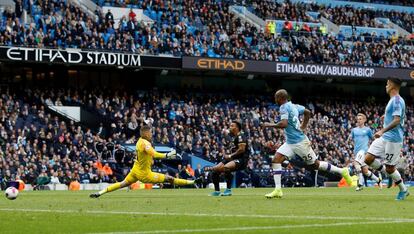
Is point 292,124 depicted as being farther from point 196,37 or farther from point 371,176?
point 196,37

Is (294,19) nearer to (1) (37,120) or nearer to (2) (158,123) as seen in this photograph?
(2) (158,123)

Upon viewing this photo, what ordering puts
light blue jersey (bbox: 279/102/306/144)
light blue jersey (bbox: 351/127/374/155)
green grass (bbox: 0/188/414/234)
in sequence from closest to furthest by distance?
1. green grass (bbox: 0/188/414/234)
2. light blue jersey (bbox: 279/102/306/144)
3. light blue jersey (bbox: 351/127/374/155)

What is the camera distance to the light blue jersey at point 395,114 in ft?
57.4

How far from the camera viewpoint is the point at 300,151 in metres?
19.9

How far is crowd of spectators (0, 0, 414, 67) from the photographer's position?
46594 mm

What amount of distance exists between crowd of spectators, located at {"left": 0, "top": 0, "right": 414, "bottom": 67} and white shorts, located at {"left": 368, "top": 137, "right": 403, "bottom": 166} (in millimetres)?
30189

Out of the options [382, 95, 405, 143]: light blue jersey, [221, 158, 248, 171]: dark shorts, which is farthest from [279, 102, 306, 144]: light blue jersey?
[221, 158, 248, 171]: dark shorts

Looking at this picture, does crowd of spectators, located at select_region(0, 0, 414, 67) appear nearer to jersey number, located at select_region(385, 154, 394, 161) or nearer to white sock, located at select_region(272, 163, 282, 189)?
white sock, located at select_region(272, 163, 282, 189)

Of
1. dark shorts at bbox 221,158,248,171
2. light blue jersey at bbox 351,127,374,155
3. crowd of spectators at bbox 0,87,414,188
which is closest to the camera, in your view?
dark shorts at bbox 221,158,248,171

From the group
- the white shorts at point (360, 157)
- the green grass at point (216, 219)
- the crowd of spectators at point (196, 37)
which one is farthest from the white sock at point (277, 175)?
the crowd of spectators at point (196, 37)

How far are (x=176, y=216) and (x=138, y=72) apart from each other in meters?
39.8

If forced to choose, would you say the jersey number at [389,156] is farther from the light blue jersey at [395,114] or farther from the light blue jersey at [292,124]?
the light blue jersey at [292,124]

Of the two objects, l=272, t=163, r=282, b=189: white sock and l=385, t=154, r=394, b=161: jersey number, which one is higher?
l=385, t=154, r=394, b=161: jersey number

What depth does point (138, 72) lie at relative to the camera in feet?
173
